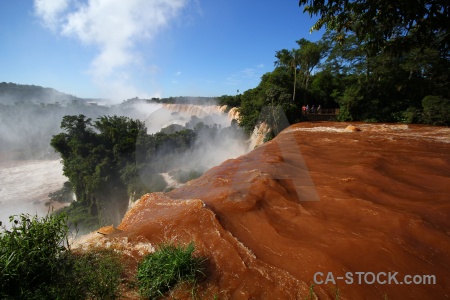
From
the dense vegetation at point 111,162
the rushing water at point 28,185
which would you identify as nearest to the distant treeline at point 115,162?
the dense vegetation at point 111,162

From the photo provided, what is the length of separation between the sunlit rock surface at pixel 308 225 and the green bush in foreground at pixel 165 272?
279 millimetres

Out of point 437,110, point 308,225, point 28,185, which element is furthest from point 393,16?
point 28,185

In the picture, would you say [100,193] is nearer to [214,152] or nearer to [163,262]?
[214,152]

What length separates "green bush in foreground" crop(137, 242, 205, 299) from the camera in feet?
9.00

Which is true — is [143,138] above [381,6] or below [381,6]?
below

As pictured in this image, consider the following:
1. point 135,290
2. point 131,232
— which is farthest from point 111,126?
point 135,290

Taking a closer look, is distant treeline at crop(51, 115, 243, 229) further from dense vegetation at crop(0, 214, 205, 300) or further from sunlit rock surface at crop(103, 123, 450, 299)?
dense vegetation at crop(0, 214, 205, 300)

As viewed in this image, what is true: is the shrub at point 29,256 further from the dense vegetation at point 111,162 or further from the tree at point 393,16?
the dense vegetation at point 111,162

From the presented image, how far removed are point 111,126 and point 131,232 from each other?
79.0 feet

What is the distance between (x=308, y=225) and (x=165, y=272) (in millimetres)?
2628

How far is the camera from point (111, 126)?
25281 millimetres

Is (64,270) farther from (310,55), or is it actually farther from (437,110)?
(310,55)

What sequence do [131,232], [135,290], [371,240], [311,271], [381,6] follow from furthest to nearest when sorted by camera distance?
1. [381,6]
2. [131,232]
3. [371,240]
4. [311,271]
5. [135,290]

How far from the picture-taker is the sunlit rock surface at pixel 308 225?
297 centimetres
